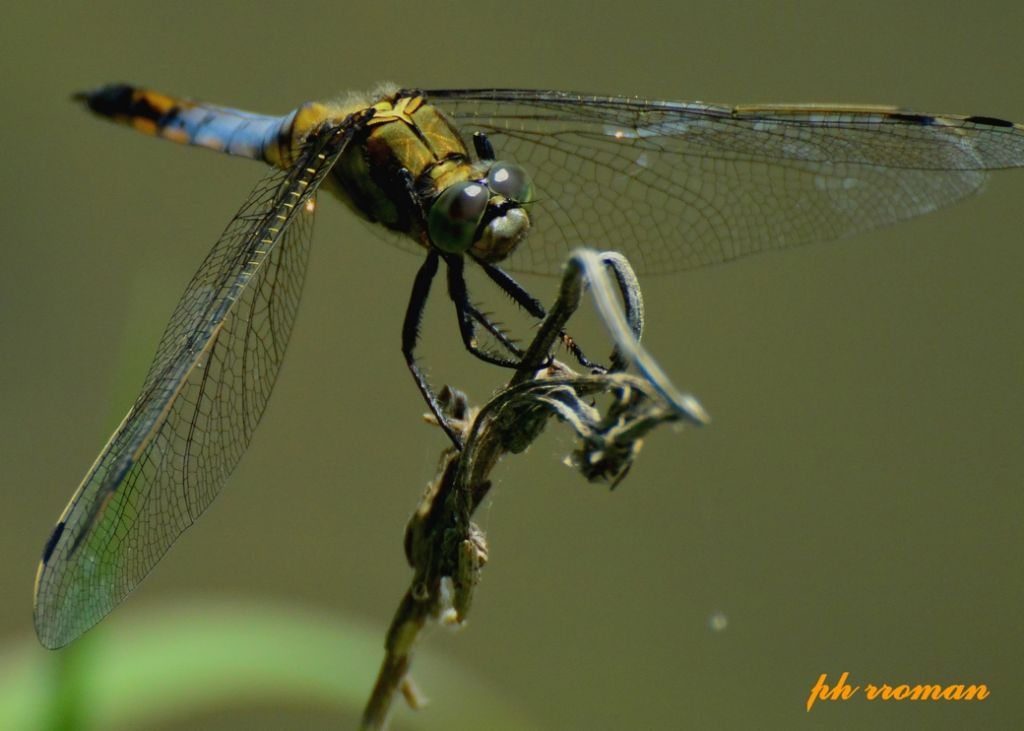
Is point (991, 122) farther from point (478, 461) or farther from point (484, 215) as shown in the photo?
point (478, 461)

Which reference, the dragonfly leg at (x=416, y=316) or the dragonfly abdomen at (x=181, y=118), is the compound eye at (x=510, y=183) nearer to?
the dragonfly leg at (x=416, y=316)

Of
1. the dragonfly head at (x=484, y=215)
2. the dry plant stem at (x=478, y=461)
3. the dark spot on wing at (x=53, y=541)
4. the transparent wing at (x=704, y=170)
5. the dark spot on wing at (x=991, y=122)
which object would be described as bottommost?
the dark spot on wing at (x=53, y=541)

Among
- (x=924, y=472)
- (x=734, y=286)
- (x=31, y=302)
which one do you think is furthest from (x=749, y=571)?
(x=31, y=302)

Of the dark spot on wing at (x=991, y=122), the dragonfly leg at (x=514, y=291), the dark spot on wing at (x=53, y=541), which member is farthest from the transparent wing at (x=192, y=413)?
the dark spot on wing at (x=991, y=122)

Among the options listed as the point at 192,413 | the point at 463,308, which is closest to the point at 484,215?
the point at 463,308

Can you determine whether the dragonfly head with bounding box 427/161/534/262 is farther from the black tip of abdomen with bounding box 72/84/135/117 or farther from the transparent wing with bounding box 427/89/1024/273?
the black tip of abdomen with bounding box 72/84/135/117

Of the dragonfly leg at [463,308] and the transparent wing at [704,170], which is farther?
the transparent wing at [704,170]

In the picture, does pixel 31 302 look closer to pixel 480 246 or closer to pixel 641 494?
pixel 641 494
